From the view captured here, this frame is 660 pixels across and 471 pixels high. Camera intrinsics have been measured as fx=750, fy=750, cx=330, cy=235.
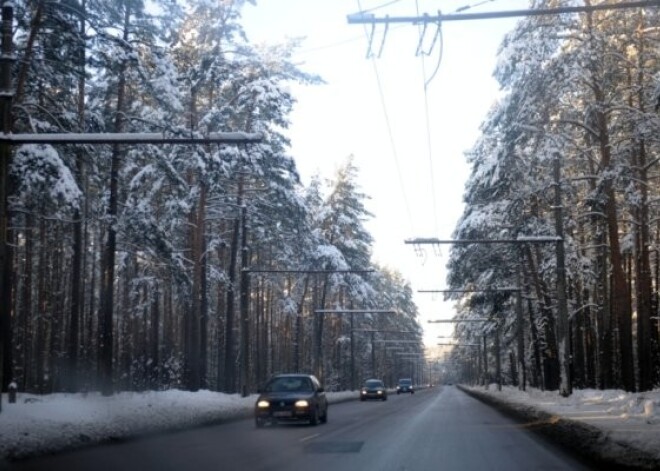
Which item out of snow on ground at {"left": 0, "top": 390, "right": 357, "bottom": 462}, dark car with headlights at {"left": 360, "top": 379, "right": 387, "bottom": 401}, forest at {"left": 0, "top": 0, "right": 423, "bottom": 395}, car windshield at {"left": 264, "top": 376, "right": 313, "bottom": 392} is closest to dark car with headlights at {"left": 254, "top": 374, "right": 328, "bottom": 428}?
car windshield at {"left": 264, "top": 376, "right": 313, "bottom": 392}

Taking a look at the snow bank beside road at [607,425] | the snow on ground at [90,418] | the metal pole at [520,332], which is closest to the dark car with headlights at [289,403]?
the snow on ground at [90,418]

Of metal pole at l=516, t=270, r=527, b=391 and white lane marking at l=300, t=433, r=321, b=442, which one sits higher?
metal pole at l=516, t=270, r=527, b=391

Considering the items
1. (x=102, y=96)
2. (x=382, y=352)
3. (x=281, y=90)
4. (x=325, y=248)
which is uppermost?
(x=281, y=90)

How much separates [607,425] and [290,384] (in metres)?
12.0

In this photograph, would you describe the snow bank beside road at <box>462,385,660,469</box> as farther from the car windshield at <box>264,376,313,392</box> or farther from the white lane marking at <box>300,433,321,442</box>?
the car windshield at <box>264,376,313,392</box>

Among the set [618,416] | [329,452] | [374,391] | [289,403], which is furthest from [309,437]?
[374,391]

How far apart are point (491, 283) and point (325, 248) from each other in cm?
1189

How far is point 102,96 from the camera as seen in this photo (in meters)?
28.5

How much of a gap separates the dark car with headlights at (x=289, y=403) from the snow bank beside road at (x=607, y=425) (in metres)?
6.74

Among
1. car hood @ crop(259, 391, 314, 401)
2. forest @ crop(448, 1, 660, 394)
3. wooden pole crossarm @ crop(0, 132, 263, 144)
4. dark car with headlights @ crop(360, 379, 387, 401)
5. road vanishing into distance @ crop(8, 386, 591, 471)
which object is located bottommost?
dark car with headlights @ crop(360, 379, 387, 401)

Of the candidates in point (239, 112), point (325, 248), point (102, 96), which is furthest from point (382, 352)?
point (102, 96)

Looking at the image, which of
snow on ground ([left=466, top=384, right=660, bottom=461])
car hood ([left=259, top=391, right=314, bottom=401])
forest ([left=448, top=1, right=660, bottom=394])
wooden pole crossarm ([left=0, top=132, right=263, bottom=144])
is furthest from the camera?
forest ([left=448, top=1, right=660, bottom=394])

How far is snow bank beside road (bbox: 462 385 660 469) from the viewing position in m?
11.6

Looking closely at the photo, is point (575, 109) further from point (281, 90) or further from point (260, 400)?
point (260, 400)
